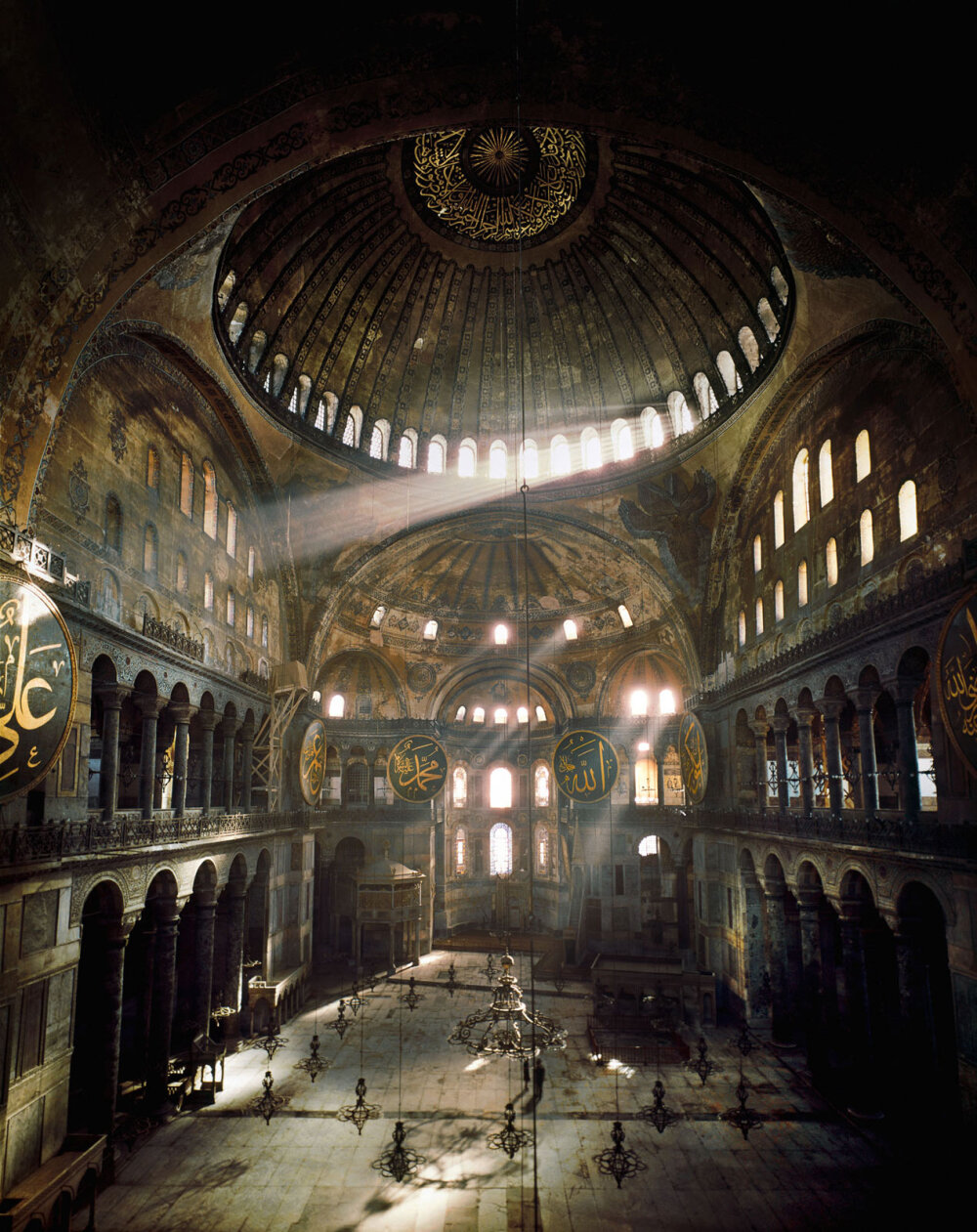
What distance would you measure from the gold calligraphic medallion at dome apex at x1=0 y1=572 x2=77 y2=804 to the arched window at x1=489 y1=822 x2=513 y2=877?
26.5 m

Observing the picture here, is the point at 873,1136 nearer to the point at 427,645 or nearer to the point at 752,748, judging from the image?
the point at 752,748

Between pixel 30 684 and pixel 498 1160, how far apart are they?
10590 millimetres

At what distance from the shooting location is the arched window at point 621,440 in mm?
23406

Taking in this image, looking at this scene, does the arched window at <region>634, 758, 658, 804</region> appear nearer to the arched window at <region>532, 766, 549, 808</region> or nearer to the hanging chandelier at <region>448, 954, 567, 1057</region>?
the arched window at <region>532, 766, 549, 808</region>

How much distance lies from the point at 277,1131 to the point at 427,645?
1823 centimetres

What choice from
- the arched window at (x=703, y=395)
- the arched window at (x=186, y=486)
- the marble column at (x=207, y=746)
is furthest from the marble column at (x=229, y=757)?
the arched window at (x=703, y=395)

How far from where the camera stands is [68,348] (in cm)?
1059

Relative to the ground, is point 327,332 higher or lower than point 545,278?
lower

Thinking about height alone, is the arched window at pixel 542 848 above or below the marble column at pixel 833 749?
below

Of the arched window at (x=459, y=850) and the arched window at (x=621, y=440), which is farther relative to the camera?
the arched window at (x=459, y=850)

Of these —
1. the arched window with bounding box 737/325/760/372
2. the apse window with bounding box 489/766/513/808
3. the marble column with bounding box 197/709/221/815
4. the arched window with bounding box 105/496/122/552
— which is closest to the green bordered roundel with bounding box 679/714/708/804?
the arched window with bounding box 737/325/760/372

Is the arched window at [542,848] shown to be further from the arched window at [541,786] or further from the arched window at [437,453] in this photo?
the arched window at [437,453]

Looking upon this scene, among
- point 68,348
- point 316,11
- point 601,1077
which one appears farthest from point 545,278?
point 601,1077

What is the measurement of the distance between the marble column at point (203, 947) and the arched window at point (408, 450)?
42.6 feet
